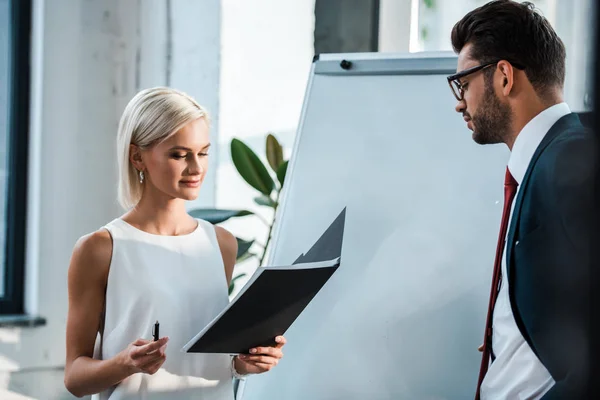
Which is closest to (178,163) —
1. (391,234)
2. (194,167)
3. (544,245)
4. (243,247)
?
(194,167)

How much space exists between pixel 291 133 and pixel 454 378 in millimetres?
1460

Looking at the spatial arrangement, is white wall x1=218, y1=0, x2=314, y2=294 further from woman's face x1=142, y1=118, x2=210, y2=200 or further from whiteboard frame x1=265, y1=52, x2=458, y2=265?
woman's face x1=142, y1=118, x2=210, y2=200

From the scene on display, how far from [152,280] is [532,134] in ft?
2.37

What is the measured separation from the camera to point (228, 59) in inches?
111

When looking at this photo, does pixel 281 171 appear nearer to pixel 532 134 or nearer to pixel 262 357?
pixel 262 357

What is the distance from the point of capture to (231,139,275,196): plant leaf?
239cm

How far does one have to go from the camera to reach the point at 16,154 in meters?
2.93

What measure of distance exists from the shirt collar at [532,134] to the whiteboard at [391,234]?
0.37 meters

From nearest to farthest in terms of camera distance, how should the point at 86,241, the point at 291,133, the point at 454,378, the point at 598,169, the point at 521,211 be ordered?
the point at 598,169
the point at 521,211
the point at 86,241
the point at 454,378
the point at 291,133

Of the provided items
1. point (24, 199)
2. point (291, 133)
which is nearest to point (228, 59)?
point (291, 133)

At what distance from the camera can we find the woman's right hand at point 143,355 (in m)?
1.18

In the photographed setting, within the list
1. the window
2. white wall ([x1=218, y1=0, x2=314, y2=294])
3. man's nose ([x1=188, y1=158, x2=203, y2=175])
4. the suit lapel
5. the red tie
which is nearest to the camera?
the suit lapel

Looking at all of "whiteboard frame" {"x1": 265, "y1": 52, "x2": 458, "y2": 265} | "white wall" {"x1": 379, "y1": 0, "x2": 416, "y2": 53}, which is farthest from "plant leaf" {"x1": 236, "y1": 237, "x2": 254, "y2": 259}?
"white wall" {"x1": 379, "y1": 0, "x2": 416, "y2": 53}

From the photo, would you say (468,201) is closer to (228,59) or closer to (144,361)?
(144,361)
